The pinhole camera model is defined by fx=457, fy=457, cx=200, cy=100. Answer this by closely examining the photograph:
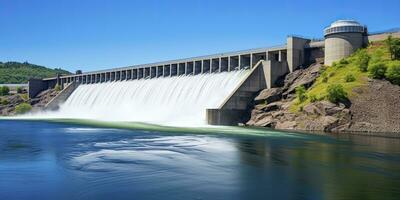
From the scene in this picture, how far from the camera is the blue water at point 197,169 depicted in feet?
70.2

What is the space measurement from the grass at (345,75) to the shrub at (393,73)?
9.06 feet

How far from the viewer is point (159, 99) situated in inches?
3639

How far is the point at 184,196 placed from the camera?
20641 millimetres

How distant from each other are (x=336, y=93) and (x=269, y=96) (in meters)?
13.8

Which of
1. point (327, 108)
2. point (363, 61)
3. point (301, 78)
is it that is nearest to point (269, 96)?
point (301, 78)

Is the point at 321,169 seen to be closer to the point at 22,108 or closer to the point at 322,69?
the point at 322,69

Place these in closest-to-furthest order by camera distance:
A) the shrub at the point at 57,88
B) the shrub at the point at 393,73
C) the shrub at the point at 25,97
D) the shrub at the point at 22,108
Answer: the shrub at the point at 393,73, the shrub at the point at 22,108, the shrub at the point at 57,88, the shrub at the point at 25,97

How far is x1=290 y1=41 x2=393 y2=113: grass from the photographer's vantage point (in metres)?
64.9

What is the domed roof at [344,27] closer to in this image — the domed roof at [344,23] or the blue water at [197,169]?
the domed roof at [344,23]

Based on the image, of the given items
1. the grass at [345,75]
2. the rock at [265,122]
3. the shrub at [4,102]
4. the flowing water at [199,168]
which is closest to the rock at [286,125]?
the rock at [265,122]

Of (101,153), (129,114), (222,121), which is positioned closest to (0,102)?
(129,114)

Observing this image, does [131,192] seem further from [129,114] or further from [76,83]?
[76,83]

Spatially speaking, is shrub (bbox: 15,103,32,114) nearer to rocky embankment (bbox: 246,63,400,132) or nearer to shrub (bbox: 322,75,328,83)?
rocky embankment (bbox: 246,63,400,132)

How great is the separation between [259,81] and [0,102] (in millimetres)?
100309
